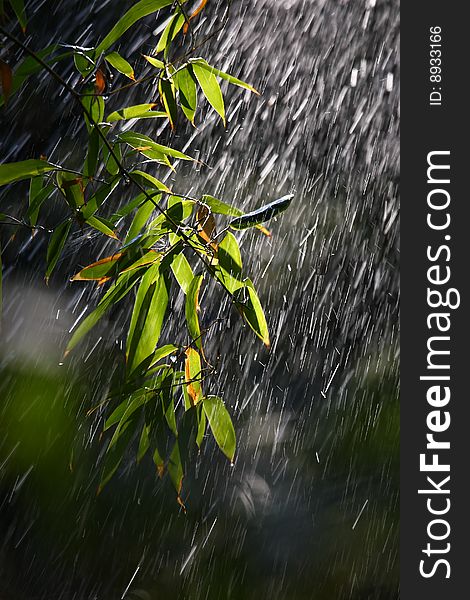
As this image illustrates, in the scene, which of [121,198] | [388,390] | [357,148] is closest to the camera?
[121,198]

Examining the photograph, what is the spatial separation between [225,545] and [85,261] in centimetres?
91

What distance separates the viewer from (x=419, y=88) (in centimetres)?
142

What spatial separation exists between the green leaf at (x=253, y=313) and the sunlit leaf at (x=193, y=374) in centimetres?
8

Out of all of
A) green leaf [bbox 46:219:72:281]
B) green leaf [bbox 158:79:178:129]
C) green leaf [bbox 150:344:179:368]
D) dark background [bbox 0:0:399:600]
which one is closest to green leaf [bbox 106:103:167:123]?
green leaf [bbox 158:79:178:129]

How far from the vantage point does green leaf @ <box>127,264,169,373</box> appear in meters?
0.65

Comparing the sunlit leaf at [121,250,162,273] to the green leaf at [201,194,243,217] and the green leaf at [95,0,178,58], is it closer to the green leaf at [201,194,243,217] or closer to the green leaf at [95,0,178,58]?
the green leaf at [201,194,243,217]

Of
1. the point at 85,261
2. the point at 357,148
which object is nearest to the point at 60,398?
the point at 85,261

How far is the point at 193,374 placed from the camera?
27.9 inches

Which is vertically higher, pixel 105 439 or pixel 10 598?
pixel 105 439

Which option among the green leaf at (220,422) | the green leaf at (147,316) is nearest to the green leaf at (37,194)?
the green leaf at (147,316)

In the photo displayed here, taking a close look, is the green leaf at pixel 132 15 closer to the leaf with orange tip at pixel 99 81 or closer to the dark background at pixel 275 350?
the leaf with orange tip at pixel 99 81

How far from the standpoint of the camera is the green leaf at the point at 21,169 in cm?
57

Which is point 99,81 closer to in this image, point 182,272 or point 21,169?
point 21,169

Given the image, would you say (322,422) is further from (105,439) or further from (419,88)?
(419,88)
